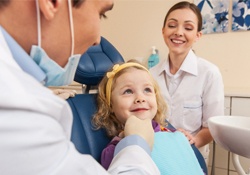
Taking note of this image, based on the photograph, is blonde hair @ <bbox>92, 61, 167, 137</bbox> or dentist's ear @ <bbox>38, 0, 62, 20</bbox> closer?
dentist's ear @ <bbox>38, 0, 62, 20</bbox>

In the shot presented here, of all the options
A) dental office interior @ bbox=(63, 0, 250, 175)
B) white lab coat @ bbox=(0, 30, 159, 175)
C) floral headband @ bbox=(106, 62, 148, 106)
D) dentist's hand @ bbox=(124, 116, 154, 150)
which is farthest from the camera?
dental office interior @ bbox=(63, 0, 250, 175)

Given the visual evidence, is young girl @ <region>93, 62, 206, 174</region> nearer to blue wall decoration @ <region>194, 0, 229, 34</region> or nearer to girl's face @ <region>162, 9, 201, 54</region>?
girl's face @ <region>162, 9, 201, 54</region>

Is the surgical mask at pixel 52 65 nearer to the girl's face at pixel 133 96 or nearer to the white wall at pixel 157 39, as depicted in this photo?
the girl's face at pixel 133 96

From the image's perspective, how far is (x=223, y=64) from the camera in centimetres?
224

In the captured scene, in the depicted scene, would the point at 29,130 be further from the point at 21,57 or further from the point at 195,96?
the point at 195,96

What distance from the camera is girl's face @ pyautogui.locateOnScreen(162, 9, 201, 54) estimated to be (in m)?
1.59

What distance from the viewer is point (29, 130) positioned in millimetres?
424

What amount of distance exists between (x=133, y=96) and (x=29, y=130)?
811 mm

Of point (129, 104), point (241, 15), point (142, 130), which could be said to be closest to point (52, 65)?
point (142, 130)

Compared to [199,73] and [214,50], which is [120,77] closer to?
[199,73]

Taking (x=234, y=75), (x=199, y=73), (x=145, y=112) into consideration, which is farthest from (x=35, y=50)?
(x=234, y=75)

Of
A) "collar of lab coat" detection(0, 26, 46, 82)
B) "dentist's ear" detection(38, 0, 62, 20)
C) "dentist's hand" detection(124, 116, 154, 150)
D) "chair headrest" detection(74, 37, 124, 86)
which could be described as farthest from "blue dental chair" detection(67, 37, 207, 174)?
"dentist's ear" detection(38, 0, 62, 20)

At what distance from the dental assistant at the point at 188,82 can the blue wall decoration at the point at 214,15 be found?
0.65 metres

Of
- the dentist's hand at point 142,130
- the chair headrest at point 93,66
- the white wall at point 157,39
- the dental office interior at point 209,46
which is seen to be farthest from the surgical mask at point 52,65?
the white wall at point 157,39
